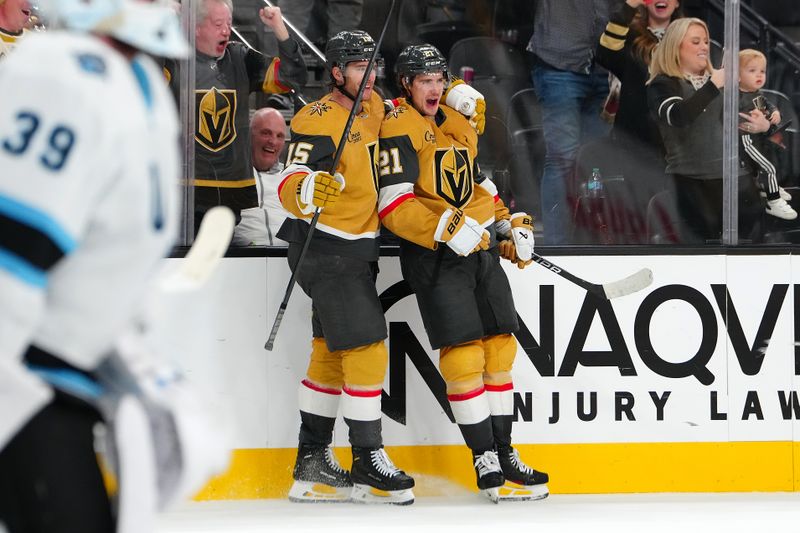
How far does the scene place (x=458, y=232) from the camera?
11.9 ft

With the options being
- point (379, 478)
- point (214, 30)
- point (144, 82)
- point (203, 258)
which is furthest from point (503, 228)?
point (144, 82)

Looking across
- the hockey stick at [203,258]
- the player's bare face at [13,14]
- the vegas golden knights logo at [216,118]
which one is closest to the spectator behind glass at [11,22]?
the player's bare face at [13,14]

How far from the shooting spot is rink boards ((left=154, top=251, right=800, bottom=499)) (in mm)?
3943

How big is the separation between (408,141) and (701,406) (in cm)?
125

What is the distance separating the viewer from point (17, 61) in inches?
54.0

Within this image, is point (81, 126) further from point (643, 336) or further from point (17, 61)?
point (643, 336)

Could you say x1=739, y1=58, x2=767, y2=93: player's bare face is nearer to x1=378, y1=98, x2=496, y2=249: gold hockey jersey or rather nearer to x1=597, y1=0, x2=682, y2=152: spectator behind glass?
x1=597, y1=0, x2=682, y2=152: spectator behind glass

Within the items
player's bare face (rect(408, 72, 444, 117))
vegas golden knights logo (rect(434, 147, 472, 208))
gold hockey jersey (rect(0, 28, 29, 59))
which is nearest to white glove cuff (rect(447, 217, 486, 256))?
vegas golden knights logo (rect(434, 147, 472, 208))

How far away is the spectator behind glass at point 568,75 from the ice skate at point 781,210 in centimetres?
58

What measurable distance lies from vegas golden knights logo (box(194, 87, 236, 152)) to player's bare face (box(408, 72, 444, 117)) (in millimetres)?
598

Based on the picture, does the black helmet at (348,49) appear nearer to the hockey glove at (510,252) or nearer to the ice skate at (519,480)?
the hockey glove at (510,252)

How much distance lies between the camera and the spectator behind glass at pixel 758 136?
162 inches

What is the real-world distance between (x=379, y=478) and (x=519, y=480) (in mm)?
425

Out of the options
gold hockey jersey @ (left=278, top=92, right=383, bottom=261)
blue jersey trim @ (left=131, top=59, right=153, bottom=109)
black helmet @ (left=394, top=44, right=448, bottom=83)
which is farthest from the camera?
black helmet @ (left=394, top=44, right=448, bottom=83)
